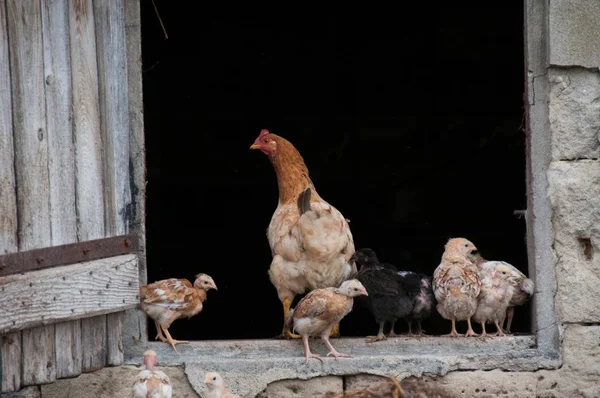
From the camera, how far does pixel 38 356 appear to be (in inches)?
211

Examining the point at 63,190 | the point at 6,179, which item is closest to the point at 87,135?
the point at 63,190

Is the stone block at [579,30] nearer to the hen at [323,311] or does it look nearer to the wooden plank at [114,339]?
the hen at [323,311]

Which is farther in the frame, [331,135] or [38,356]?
[331,135]

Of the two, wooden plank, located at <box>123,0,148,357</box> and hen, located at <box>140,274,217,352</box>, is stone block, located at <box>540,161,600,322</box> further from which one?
wooden plank, located at <box>123,0,148,357</box>

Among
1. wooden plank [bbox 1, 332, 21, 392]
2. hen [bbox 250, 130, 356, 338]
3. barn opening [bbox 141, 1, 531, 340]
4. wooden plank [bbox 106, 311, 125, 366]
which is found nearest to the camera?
wooden plank [bbox 1, 332, 21, 392]

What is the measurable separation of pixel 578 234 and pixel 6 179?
3032mm

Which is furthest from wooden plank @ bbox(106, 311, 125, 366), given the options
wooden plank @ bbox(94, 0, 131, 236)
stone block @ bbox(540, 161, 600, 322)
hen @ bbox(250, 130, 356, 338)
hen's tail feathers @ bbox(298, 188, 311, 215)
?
stone block @ bbox(540, 161, 600, 322)

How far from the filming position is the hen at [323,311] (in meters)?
6.22

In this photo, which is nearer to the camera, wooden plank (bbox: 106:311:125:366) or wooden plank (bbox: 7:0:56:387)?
wooden plank (bbox: 7:0:56:387)

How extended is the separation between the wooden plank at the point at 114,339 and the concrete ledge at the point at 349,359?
0.22 metres

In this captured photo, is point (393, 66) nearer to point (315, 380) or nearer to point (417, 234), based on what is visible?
point (417, 234)

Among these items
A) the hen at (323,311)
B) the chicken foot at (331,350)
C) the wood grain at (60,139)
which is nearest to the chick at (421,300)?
the hen at (323,311)

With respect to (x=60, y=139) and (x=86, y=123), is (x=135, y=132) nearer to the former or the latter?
(x=86, y=123)

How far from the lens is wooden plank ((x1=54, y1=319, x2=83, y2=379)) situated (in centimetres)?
544
